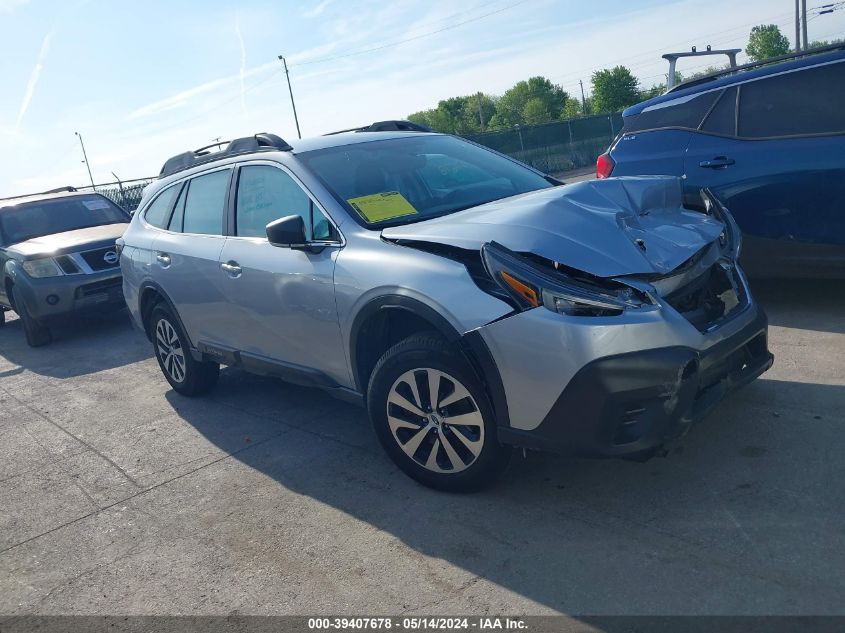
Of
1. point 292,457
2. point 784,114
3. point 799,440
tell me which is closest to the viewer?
point 799,440

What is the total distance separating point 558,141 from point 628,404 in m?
30.1

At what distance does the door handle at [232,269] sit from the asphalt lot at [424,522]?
3.45 ft

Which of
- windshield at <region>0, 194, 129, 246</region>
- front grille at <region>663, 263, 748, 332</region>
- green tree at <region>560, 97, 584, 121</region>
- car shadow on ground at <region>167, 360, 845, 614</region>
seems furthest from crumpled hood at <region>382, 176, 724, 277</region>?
green tree at <region>560, 97, 584, 121</region>

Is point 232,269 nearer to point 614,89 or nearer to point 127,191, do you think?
point 127,191

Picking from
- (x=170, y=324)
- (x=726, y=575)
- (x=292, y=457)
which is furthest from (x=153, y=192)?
(x=726, y=575)

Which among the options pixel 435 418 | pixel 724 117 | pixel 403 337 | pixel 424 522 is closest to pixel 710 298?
pixel 435 418

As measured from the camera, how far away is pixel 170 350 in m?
6.02

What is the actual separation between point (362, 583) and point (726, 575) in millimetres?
1387

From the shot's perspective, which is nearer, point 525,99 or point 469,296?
point 469,296

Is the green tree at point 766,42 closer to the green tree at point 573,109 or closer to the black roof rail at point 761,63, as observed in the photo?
the green tree at point 573,109

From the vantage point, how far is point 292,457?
4.55 metres

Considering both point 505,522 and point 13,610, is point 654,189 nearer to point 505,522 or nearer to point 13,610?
point 505,522

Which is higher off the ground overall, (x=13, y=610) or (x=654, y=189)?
(x=654, y=189)

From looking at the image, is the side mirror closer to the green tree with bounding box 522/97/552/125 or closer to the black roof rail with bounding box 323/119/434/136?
the black roof rail with bounding box 323/119/434/136
